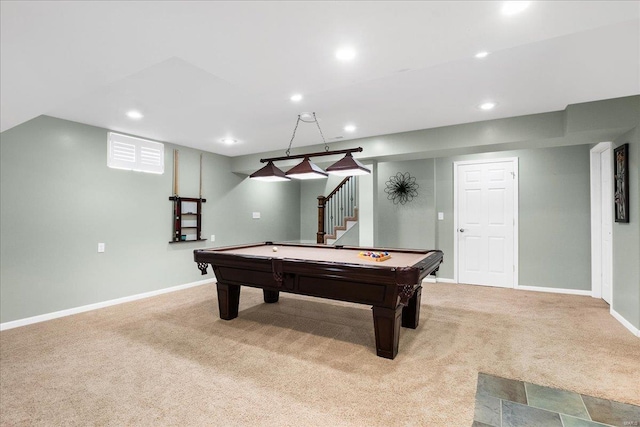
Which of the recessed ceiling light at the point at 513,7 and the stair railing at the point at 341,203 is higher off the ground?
the recessed ceiling light at the point at 513,7

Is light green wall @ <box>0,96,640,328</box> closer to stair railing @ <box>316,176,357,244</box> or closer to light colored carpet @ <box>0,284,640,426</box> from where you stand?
light colored carpet @ <box>0,284,640,426</box>

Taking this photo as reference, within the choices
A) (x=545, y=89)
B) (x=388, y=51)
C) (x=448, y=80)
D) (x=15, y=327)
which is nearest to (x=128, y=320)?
(x=15, y=327)

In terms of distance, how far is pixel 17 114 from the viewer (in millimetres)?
2199

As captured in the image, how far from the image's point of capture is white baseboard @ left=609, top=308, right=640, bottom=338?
3.07 meters

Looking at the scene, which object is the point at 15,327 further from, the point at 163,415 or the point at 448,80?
the point at 448,80

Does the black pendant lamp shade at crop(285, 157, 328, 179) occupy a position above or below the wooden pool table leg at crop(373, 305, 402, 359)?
above

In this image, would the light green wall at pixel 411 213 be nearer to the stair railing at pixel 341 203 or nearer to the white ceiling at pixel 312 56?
the stair railing at pixel 341 203

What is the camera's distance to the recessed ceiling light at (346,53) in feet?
6.38

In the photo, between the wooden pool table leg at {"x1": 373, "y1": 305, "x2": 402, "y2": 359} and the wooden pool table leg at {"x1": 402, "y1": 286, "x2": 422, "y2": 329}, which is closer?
the wooden pool table leg at {"x1": 373, "y1": 305, "x2": 402, "y2": 359}

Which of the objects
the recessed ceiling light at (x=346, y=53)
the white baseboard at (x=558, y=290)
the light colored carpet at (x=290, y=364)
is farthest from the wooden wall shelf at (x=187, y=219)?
the white baseboard at (x=558, y=290)

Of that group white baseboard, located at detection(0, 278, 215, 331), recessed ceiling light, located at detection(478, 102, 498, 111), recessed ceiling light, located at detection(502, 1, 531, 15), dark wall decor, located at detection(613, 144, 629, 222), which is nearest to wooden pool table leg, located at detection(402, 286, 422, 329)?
recessed ceiling light, located at detection(478, 102, 498, 111)

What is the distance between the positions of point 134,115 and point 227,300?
2396mm

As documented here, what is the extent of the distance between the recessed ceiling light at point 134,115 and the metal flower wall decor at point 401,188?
410cm

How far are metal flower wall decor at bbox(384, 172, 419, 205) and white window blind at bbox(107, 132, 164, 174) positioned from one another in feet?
12.9
